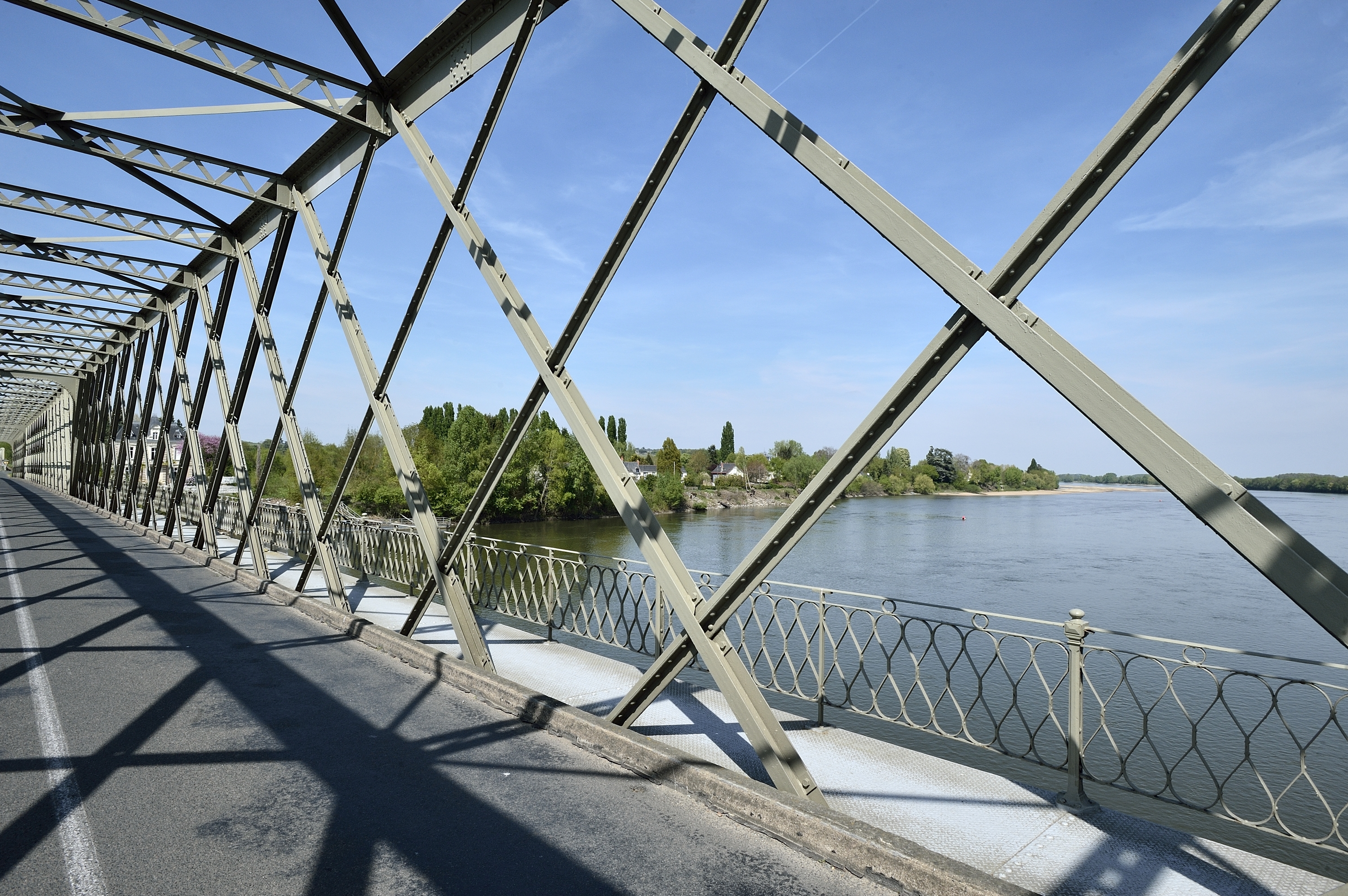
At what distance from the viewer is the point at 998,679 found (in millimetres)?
11383

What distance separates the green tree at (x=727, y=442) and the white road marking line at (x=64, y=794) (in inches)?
4032

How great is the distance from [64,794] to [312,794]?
126 cm

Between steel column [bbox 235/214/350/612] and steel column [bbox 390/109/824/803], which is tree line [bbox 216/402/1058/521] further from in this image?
steel column [bbox 390/109/824/803]

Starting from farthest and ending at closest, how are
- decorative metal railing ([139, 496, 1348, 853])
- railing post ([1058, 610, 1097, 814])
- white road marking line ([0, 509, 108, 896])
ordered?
Result: decorative metal railing ([139, 496, 1348, 853])
railing post ([1058, 610, 1097, 814])
white road marking line ([0, 509, 108, 896])

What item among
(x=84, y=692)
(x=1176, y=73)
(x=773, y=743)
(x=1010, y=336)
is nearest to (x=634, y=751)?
(x=773, y=743)

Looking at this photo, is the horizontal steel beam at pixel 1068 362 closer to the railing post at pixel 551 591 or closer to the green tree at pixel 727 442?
the railing post at pixel 551 591

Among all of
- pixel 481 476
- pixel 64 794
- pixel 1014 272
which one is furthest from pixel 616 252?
pixel 481 476

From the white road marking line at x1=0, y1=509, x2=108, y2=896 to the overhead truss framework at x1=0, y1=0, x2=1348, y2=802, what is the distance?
8.22ft

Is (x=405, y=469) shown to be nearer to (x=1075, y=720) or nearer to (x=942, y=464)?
(x=1075, y=720)

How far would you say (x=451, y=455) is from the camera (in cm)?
5066

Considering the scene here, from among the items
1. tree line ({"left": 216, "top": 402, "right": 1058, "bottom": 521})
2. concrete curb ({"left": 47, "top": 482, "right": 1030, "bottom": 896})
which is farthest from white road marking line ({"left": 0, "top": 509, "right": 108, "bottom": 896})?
tree line ({"left": 216, "top": 402, "right": 1058, "bottom": 521})

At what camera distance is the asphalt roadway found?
10.1ft

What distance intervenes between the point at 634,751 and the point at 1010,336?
3.02 meters

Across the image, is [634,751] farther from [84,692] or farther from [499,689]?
[84,692]
